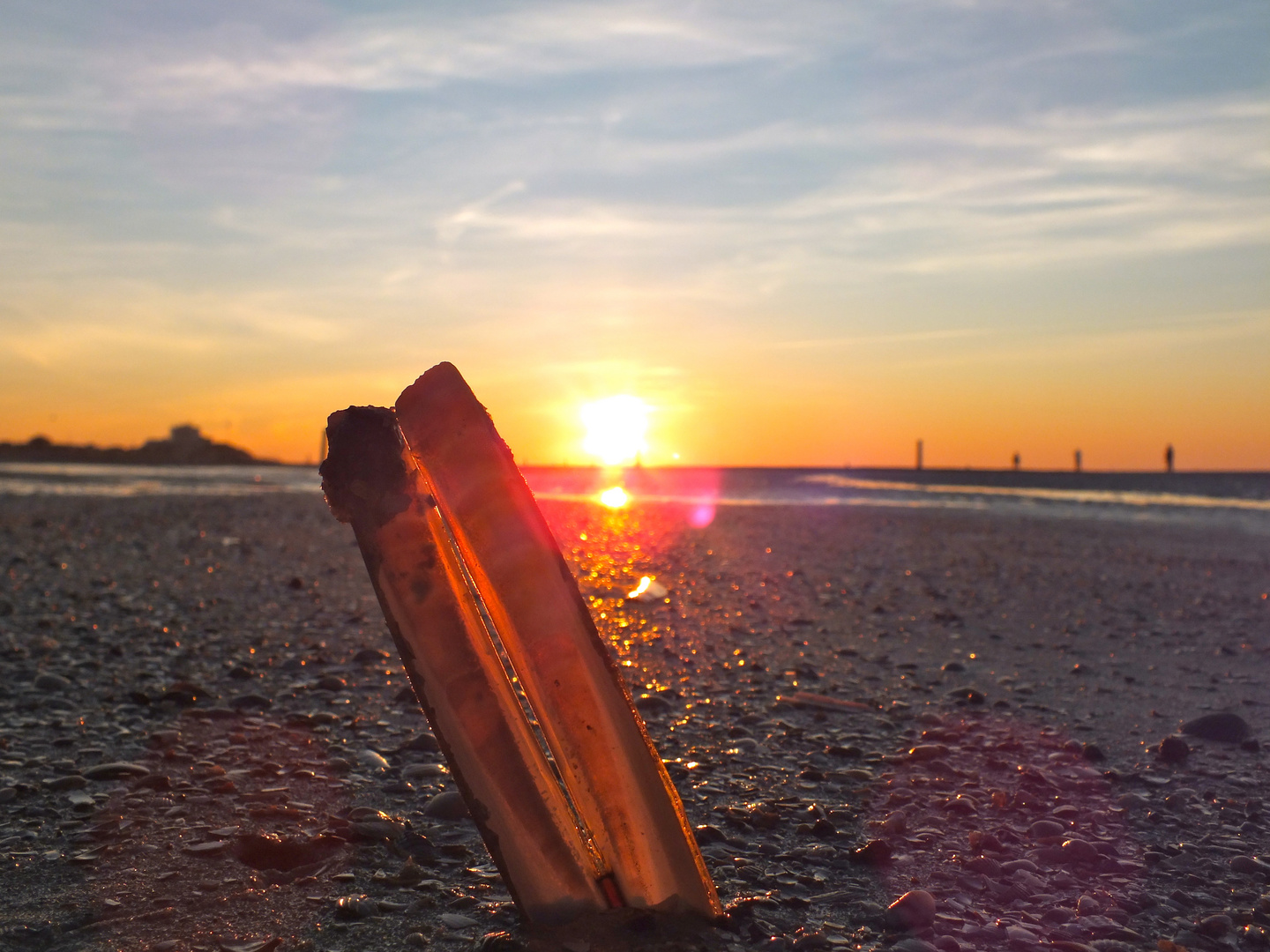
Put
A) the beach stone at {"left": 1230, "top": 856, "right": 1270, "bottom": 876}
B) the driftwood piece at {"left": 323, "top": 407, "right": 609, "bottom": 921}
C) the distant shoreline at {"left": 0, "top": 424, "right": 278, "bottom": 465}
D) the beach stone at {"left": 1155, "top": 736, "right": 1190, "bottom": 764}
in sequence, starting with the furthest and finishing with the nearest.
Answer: the distant shoreline at {"left": 0, "top": 424, "right": 278, "bottom": 465} → the beach stone at {"left": 1155, "top": 736, "right": 1190, "bottom": 764} → the beach stone at {"left": 1230, "top": 856, "right": 1270, "bottom": 876} → the driftwood piece at {"left": 323, "top": 407, "right": 609, "bottom": 921}

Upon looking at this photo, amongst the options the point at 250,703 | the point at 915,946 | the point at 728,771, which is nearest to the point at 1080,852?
the point at 915,946

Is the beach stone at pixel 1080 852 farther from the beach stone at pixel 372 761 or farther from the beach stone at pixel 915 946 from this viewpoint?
the beach stone at pixel 372 761

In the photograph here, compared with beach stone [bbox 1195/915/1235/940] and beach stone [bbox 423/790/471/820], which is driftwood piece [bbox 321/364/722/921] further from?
beach stone [bbox 1195/915/1235/940]

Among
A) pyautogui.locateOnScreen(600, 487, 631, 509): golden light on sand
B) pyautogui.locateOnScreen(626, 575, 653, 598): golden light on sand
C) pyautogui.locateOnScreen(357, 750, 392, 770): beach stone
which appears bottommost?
pyautogui.locateOnScreen(357, 750, 392, 770): beach stone

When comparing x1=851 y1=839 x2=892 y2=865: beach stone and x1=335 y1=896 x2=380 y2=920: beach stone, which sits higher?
x1=335 y1=896 x2=380 y2=920: beach stone

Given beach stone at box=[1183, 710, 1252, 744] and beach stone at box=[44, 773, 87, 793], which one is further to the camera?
beach stone at box=[1183, 710, 1252, 744]

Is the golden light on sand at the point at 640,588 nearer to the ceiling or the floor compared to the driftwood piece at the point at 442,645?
nearer to the floor

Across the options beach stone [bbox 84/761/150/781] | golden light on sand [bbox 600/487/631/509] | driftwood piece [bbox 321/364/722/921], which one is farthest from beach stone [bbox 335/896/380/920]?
golden light on sand [bbox 600/487/631/509]

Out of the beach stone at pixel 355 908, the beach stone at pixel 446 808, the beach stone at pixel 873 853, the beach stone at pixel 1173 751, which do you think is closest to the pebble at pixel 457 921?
the beach stone at pixel 355 908
